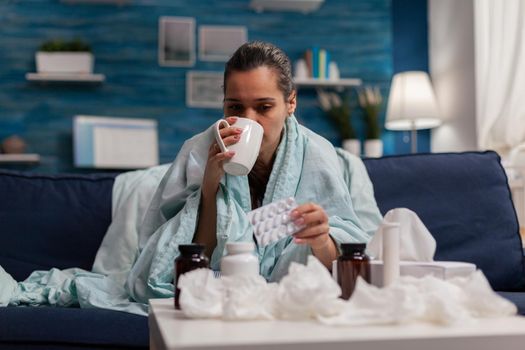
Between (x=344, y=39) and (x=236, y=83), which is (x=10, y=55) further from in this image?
(x=236, y=83)

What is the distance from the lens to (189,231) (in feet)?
5.68

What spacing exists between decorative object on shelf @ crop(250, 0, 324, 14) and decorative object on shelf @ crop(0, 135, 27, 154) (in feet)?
5.43

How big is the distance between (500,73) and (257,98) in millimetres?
2450

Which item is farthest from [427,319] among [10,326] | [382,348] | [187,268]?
[10,326]

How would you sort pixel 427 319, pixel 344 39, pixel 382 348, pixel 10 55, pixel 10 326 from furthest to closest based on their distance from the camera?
pixel 344 39 → pixel 10 55 → pixel 10 326 → pixel 427 319 → pixel 382 348

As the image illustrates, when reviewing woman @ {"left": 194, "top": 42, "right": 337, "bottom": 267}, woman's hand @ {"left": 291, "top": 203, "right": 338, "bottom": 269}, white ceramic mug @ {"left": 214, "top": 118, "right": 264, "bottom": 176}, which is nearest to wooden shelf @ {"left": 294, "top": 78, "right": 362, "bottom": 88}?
woman @ {"left": 194, "top": 42, "right": 337, "bottom": 267}

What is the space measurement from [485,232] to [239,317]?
136cm

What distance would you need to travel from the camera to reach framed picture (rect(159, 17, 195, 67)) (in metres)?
4.45

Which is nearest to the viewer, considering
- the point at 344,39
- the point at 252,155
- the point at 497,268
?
the point at 252,155

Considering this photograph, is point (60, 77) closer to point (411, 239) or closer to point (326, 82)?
point (326, 82)

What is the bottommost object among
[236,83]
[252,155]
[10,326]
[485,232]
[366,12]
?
[10,326]

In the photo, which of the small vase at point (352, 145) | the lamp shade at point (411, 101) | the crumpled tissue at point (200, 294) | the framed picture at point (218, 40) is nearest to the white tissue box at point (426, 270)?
the crumpled tissue at point (200, 294)

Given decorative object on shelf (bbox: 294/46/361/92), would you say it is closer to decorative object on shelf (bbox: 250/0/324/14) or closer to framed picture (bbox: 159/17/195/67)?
decorative object on shelf (bbox: 250/0/324/14)

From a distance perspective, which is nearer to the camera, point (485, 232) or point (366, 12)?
point (485, 232)
